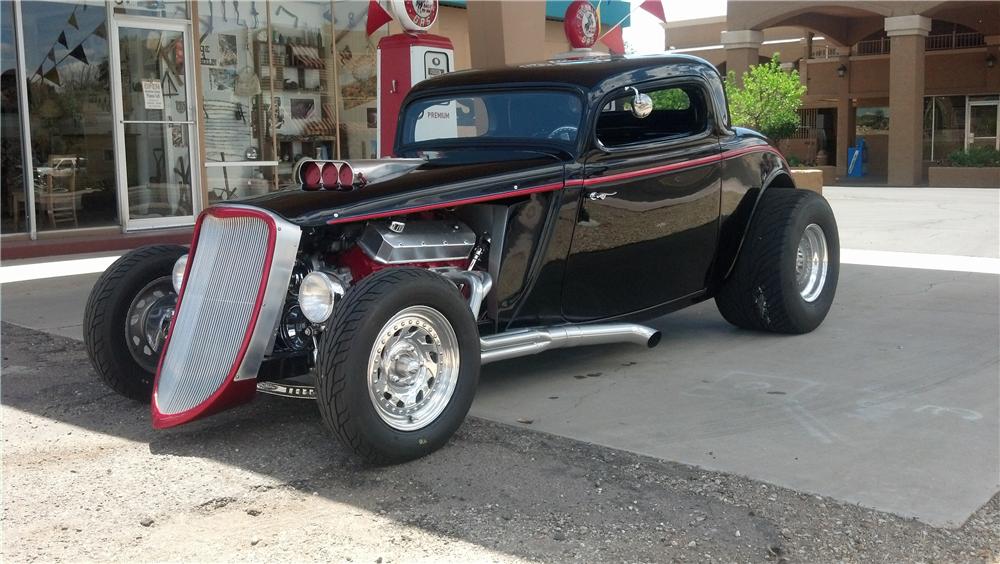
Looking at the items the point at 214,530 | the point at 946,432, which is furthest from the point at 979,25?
the point at 214,530

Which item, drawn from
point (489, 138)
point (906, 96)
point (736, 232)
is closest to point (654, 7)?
point (736, 232)

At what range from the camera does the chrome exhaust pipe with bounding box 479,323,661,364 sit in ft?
16.1

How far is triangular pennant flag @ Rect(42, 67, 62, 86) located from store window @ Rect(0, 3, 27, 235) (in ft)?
1.29

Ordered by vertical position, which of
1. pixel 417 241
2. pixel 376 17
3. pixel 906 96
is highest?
pixel 906 96

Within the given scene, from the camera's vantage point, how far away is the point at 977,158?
965 inches

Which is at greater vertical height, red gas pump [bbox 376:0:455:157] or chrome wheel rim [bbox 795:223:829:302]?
red gas pump [bbox 376:0:455:157]

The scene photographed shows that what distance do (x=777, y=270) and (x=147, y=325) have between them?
3818 millimetres

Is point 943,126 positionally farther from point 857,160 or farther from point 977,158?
point 977,158

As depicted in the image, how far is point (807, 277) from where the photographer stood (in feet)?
22.6

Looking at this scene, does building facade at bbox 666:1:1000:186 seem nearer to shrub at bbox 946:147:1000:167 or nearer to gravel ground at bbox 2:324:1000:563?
shrub at bbox 946:147:1000:167

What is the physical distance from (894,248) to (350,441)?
28.3ft

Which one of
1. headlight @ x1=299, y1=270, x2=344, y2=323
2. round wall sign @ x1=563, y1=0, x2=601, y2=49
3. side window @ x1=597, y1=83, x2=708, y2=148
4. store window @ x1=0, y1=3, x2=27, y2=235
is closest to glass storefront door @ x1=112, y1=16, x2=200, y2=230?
store window @ x1=0, y1=3, x2=27, y2=235

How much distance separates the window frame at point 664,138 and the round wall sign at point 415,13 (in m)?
3.80

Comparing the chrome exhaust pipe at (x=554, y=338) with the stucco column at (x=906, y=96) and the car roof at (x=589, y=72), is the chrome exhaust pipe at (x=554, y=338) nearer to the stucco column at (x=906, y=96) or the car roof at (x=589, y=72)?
the car roof at (x=589, y=72)
